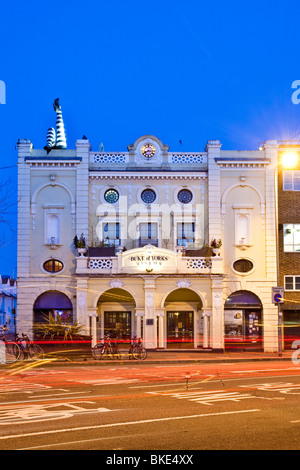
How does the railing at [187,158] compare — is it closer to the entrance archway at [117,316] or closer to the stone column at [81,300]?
→ the entrance archway at [117,316]

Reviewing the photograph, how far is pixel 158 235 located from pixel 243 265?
206 inches

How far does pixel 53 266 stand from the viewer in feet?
127

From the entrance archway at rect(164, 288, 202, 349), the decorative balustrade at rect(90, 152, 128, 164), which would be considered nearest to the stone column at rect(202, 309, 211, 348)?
the entrance archway at rect(164, 288, 202, 349)

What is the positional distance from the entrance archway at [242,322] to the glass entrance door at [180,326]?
2110 mm

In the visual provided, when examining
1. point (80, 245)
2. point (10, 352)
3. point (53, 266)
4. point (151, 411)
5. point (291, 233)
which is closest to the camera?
point (151, 411)

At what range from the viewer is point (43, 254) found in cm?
3878

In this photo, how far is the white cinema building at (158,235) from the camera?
3794 cm

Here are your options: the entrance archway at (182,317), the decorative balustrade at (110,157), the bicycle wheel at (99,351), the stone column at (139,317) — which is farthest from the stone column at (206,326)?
the decorative balustrade at (110,157)

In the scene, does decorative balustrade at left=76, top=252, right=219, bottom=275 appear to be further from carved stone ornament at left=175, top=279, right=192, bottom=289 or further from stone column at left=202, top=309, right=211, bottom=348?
stone column at left=202, top=309, right=211, bottom=348

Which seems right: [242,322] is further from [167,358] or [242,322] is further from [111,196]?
[111,196]

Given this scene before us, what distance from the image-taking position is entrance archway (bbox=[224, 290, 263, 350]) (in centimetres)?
3912

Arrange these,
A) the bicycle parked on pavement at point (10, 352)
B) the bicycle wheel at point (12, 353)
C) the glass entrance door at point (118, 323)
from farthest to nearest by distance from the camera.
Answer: the glass entrance door at point (118, 323) < the bicycle wheel at point (12, 353) < the bicycle parked on pavement at point (10, 352)

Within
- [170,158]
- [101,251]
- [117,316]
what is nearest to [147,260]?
[101,251]
